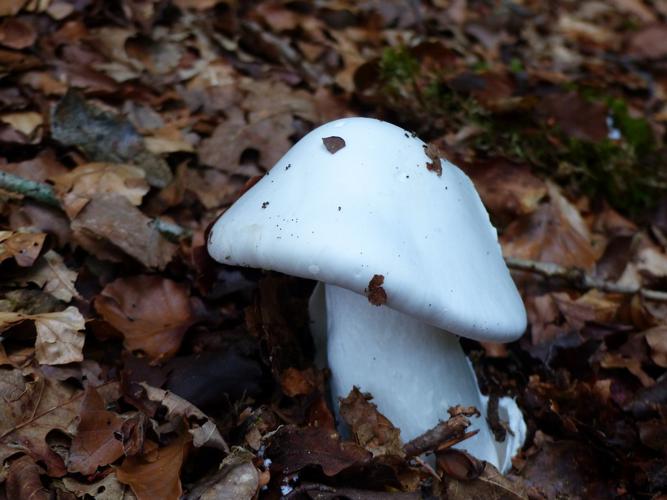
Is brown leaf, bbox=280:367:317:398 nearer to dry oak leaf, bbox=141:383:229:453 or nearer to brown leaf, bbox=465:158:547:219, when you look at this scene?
dry oak leaf, bbox=141:383:229:453

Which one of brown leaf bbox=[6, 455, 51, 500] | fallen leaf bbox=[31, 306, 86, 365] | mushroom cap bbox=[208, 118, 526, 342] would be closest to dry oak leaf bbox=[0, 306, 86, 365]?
fallen leaf bbox=[31, 306, 86, 365]

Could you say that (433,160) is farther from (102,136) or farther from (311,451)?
(102,136)

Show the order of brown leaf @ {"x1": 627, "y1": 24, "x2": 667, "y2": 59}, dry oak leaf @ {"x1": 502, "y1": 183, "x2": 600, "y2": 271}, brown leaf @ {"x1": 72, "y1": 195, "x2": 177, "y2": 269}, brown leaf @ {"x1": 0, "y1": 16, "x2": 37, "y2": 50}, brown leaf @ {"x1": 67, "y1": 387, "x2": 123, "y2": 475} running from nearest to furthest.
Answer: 1. brown leaf @ {"x1": 67, "y1": 387, "x2": 123, "y2": 475}
2. brown leaf @ {"x1": 72, "y1": 195, "x2": 177, "y2": 269}
3. dry oak leaf @ {"x1": 502, "y1": 183, "x2": 600, "y2": 271}
4. brown leaf @ {"x1": 0, "y1": 16, "x2": 37, "y2": 50}
5. brown leaf @ {"x1": 627, "y1": 24, "x2": 667, "y2": 59}

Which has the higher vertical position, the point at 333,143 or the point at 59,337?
the point at 333,143

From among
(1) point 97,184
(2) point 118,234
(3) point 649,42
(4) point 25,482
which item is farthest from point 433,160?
(3) point 649,42

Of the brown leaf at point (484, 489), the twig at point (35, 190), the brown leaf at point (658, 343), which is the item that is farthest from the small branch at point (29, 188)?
the brown leaf at point (658, 343)

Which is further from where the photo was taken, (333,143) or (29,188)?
(29,188)

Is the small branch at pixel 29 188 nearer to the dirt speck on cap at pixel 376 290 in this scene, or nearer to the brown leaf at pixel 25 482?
the brown leaf at pixel 25 482

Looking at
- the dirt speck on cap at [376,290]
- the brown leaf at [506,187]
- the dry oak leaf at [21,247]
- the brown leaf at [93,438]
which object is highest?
the dirt speck on cap at [376,290]
